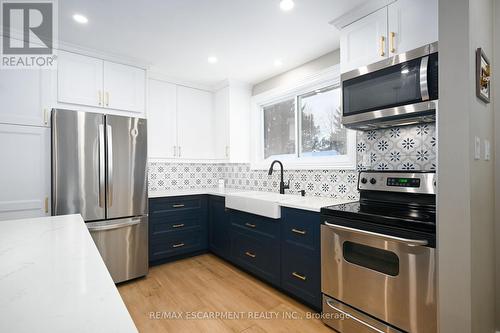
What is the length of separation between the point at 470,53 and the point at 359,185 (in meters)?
1.18

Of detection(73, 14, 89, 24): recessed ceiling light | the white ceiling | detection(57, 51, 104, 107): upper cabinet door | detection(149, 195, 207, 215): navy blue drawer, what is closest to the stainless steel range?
the white ceiling

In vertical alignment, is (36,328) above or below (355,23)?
below

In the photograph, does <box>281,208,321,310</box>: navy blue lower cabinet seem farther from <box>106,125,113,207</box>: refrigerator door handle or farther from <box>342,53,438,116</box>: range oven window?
<box>106,125,113,207</box>: refrigerator door handle

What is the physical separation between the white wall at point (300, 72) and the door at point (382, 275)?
1739mm

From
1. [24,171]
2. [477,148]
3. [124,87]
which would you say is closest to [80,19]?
[124,87]

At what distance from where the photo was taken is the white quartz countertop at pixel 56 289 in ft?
1.73

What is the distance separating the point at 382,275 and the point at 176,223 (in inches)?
95.2

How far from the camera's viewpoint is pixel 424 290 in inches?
55.1

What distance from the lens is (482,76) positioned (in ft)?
4.52

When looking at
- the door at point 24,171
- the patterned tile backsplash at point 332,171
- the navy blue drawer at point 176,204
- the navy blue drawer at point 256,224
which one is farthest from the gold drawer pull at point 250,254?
the door at point 24,171

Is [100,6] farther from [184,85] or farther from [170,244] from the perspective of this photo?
[170,244]

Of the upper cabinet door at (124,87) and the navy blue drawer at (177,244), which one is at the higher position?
the upper cabinet door at (124,87)

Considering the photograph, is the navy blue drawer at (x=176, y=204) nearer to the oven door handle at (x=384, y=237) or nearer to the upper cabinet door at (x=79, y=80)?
the upper cabinet door at (x=79, y=80)

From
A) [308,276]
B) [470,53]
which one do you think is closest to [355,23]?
[470,53]
